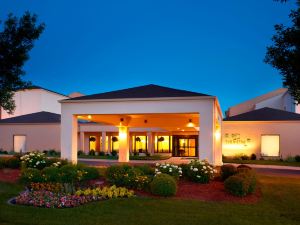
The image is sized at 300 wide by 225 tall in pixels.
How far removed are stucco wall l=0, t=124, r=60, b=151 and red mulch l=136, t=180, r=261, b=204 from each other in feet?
86.1

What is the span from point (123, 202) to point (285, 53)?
6.50m

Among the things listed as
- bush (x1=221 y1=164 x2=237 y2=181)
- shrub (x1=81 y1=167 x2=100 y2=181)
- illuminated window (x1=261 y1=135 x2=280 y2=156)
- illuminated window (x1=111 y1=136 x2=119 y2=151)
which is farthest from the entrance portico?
illuminated window (x1=111 y1=136 x2=119 y2=151)

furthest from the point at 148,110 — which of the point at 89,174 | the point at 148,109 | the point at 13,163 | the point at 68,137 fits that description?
the point at 13,163

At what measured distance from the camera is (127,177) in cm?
1248

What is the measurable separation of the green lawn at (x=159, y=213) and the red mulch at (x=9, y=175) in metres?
3.34

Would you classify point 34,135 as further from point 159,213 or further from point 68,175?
point 159,213

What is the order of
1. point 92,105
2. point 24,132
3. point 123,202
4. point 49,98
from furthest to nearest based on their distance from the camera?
point 49,98 < point 24,132 < point 92,105 < point 123,202

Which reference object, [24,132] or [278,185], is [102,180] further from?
[24,132]

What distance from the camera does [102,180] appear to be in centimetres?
1396

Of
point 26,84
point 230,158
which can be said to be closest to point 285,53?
point 26,84

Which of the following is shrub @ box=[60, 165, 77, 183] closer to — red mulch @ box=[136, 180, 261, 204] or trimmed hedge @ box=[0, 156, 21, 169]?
red mulch @ box=[136, 180, 261, 204]

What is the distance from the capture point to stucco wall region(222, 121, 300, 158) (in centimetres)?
3036

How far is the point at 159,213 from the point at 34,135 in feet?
101

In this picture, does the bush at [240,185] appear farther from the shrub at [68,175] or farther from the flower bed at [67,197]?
the shrub at [68,175]
